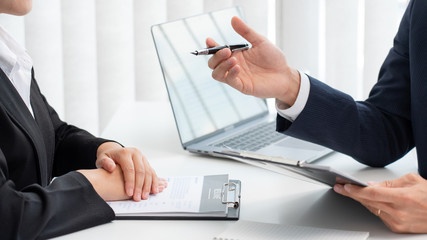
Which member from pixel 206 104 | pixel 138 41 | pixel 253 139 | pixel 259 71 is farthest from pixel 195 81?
pixel 138 41

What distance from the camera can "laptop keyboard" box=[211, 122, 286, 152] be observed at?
132 centimetres

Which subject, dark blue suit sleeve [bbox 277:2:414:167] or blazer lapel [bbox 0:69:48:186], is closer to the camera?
blazer lapel [bbox 0:69:48:186]

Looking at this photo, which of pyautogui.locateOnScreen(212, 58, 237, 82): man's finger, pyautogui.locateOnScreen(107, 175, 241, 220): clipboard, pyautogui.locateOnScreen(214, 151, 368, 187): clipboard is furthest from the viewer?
pyautogui.locateOnScreen(212, 58, 237, 82): man's finger

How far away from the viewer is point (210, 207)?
0.89 meters

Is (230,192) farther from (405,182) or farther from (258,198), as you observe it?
(405,182)

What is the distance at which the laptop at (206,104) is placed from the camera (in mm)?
1311

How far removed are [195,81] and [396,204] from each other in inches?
27.2

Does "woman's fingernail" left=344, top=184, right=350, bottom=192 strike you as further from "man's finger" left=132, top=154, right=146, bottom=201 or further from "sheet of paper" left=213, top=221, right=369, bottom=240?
"man's finger" left=132, top=154, right=146, bottom=201

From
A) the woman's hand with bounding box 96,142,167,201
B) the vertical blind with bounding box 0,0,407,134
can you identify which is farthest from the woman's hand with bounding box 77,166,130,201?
the vertical blind with bounding box 0,0,407,134

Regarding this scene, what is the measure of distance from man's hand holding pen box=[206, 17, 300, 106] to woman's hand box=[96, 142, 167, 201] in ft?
0.65

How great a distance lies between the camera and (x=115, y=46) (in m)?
2.11

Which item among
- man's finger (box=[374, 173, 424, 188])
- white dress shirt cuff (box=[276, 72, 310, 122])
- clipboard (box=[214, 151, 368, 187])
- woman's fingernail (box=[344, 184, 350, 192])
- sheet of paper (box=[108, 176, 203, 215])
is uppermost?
white dress shirt cuff (box=[276, 72, 310, 122])

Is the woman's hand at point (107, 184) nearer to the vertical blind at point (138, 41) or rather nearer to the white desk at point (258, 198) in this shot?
the white desk at point (258, 198)

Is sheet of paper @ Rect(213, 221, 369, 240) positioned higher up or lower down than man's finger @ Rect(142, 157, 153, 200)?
lower down
